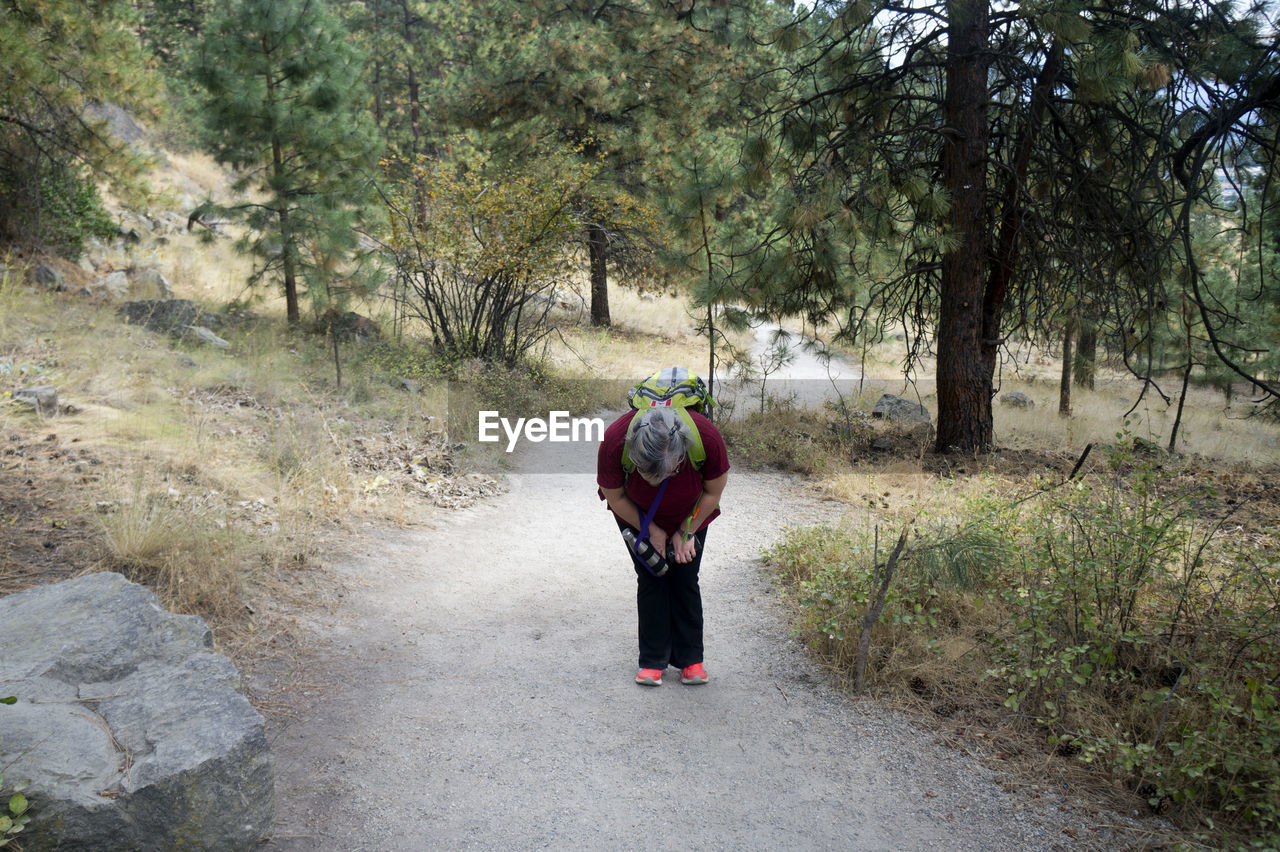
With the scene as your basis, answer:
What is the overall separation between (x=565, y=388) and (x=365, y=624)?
7818mm

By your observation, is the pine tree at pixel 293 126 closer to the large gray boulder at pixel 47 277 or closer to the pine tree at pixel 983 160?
the large gray boulder at pixel 47 277

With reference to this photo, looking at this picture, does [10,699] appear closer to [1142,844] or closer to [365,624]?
[365,624]

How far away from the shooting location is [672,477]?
3996 mm

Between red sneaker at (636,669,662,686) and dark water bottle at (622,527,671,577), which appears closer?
dark water bottle at (622,527,671,577)

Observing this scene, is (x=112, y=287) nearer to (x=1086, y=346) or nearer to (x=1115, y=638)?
(x=1115, y=638)

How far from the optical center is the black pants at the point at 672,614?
429 cm

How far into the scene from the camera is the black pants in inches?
169

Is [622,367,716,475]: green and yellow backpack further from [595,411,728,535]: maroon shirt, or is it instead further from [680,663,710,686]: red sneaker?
[680,663,710,686]: red sneaker

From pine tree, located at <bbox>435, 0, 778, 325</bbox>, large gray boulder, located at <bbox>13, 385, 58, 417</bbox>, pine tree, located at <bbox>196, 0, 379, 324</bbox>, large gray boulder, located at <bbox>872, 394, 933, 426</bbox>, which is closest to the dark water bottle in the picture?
large gray boulder, located at <bbox>13, 385, 58, 417</bbox>

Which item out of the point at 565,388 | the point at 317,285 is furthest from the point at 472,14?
the point at 565,388

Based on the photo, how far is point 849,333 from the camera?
355 inches

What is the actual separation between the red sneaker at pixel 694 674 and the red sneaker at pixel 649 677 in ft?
0.45

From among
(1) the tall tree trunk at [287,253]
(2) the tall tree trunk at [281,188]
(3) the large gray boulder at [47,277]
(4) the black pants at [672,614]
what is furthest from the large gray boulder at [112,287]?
(4) the black pants at [672,614]

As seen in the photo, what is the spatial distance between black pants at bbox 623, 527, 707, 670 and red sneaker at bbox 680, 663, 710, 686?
0.02 metres
